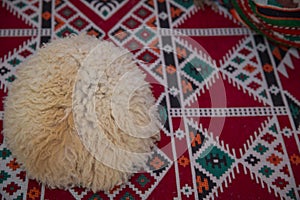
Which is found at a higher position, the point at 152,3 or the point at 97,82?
the point at 152,3

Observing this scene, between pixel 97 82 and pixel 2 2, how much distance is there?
70cm

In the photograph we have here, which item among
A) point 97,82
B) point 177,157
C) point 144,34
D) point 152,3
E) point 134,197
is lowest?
point 134,197

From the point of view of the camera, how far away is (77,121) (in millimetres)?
1123

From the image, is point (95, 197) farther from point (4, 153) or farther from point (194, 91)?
point (194, 91)

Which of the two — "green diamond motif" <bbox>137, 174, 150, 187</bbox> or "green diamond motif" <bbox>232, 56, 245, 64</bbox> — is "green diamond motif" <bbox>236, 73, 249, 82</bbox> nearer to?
"green diamond motif" <bbox>232, 56, 245, 64</bbox>

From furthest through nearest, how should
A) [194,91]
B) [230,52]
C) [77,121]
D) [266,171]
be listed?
[230,52], [194,91], [266,171], [77,121]

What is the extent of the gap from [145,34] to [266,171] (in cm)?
74

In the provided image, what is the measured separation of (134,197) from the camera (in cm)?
117

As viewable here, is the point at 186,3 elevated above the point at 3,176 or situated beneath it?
elevated above

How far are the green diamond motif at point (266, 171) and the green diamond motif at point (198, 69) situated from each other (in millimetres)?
412

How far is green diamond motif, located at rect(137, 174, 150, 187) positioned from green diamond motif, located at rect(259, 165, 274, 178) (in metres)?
0.41

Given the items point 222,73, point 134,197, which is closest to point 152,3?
point 222,73

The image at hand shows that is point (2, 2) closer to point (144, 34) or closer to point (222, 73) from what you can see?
point (144, 34)

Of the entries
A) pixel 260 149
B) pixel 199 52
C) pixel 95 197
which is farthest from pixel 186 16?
pixel 95 197
